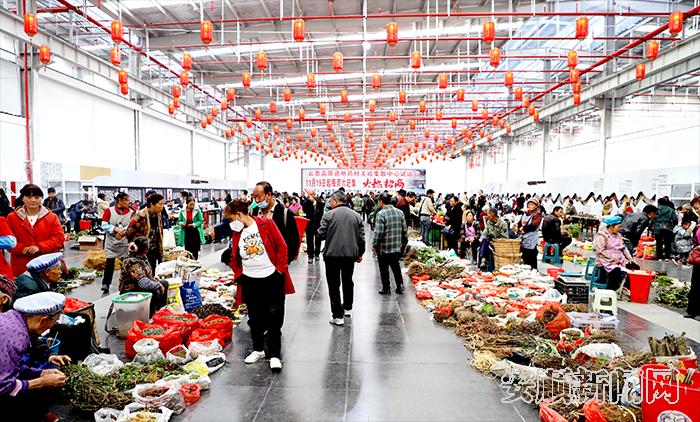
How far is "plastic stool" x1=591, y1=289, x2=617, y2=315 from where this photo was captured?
18.8 feet

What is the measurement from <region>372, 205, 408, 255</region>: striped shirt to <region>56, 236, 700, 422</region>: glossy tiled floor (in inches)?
44.4

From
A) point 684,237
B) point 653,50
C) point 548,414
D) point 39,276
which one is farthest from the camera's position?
point 684,237

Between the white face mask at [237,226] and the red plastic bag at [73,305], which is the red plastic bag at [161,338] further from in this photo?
the white face mask at [237,226]

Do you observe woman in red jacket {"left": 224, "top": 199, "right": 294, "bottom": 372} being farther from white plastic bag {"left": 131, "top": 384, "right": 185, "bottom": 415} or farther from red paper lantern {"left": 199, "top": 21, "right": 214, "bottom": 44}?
red paper lantern {"left": 199, "top": 21, "right": 214, "bottom": 44}

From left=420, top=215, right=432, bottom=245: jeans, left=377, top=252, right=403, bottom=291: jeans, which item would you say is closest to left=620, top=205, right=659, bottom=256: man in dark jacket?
left=420, top=215, right=432, bottom=245: jeans

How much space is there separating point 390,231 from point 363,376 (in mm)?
3169

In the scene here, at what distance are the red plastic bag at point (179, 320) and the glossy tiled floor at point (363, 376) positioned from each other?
1.46ft

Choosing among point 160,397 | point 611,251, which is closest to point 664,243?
point 611,251

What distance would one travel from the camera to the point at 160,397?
3168 mm

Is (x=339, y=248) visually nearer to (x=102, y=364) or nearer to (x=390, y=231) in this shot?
(x=390, y=231)

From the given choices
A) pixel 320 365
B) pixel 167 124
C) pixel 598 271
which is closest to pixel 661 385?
pixel 320 365

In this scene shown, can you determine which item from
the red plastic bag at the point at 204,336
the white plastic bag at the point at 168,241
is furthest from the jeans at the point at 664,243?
the white plastic bag at the point at 168,241

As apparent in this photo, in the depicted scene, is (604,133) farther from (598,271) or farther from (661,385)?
(661,385)

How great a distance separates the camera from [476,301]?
20.8 ft
